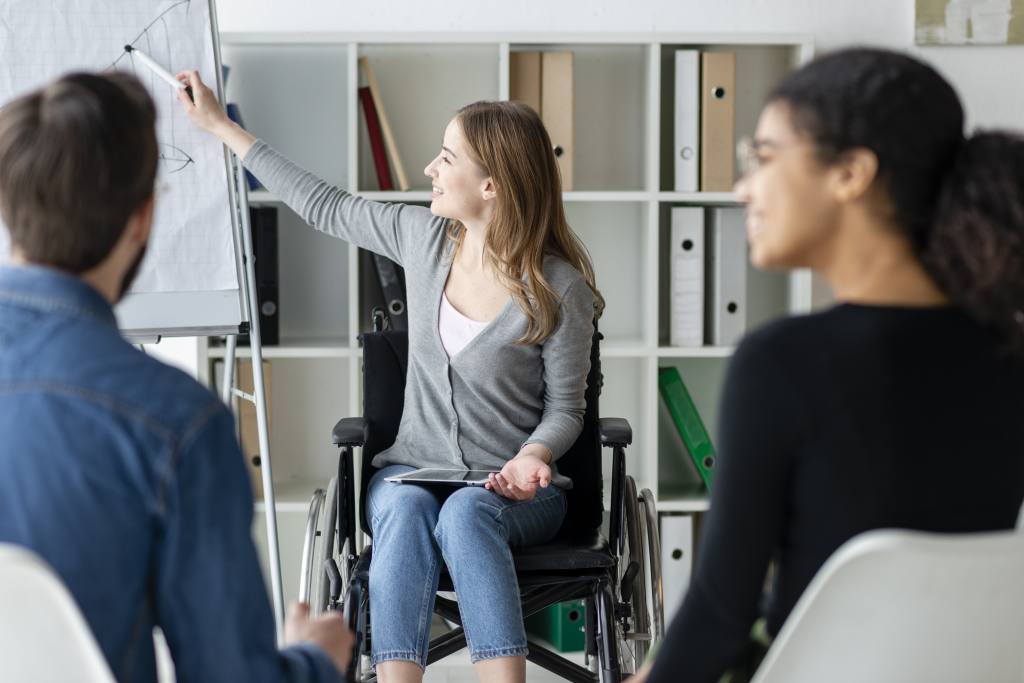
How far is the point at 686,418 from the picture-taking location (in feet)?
9.78

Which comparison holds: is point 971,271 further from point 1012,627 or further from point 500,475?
point 500,475

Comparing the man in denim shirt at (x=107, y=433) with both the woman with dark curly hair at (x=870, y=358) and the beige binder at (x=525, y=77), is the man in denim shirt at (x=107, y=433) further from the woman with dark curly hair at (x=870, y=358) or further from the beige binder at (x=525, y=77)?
the beige binder at (x=525, y=77)

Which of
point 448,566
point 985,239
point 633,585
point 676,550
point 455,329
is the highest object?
point 985,239

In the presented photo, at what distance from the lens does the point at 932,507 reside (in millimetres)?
969

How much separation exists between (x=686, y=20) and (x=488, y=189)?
4.00 ft

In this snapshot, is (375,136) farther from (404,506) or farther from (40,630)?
(40,630)

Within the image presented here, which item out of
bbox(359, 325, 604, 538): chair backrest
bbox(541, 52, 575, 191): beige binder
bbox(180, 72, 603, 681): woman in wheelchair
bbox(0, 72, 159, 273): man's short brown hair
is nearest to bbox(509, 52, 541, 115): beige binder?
bbox(541, 52, 575, 191): beige binder

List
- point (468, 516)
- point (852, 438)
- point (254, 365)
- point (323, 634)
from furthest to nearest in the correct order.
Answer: point (254, 365) → point (468, 516) → point (323, 634) → point (852, 438)

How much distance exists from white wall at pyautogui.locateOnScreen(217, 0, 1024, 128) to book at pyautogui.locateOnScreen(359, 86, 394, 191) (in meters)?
0.22

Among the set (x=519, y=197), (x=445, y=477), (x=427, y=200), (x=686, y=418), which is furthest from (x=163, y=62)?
(x=686, y=418)

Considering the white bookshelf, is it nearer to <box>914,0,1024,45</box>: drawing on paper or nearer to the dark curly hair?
<box>914,0,1024,45</box>: drawing on paper

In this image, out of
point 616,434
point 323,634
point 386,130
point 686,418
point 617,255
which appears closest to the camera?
point 323,634

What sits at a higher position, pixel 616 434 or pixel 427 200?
pixel 427 200

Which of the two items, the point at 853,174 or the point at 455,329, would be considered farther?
the point at 455,329
